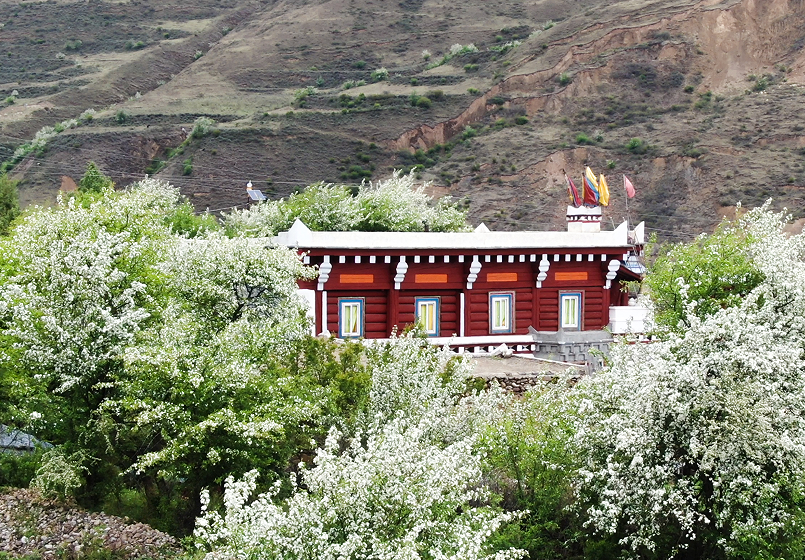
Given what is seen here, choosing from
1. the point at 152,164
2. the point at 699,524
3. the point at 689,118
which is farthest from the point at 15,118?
the point at 699,524

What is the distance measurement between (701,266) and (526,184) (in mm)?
54419

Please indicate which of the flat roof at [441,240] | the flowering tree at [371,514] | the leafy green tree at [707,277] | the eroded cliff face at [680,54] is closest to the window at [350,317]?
the flat roof at [441,240]

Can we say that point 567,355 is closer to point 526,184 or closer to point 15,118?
point 526,184

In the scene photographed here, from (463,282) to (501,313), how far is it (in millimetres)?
1445

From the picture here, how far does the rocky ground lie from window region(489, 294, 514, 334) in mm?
13540

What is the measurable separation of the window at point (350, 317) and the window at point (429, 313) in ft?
5.15

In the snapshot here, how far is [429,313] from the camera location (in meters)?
26.3

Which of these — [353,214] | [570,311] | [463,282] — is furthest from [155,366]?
[353,214]

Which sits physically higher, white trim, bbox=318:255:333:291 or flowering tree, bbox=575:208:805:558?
white trim, bbox=318:255:333:291

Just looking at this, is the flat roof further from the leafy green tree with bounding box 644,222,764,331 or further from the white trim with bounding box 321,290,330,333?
the leafy green tree with bounding box 644,222,764,331

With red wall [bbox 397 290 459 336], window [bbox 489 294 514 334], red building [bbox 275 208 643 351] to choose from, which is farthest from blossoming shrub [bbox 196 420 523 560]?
window [bbox 489 294 514 334]

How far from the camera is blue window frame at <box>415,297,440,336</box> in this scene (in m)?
26.2

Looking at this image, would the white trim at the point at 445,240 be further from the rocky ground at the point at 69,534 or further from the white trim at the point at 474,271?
the rocky ground at the point at 69,534

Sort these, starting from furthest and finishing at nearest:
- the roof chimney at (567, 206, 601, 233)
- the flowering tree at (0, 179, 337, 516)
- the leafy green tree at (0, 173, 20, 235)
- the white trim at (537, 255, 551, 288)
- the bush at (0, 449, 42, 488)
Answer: the leafy green tree at (0, 173, 20, 235)
the roof chimney at (567, 206, 601, 233)
the white trim at (537, 255, 551, 288)
the bush at (0, 449, 42, 488)
the flowering tree at (0, 179, 337, 516)
